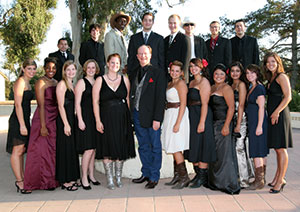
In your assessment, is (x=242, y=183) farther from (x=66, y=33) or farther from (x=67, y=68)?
(x=66, y=33)

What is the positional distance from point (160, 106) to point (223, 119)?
3.11ft

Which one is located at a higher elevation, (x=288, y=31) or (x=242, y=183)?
(x=288, y=31)

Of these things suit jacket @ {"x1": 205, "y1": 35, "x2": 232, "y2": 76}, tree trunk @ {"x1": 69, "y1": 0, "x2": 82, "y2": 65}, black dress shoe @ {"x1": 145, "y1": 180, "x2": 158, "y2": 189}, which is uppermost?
tree trunk @ {"x1": 69, "y1": 0, "x2": 82, "y2": 65}

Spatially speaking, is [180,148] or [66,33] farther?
[66,33]

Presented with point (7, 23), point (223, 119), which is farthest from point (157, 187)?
point (7, 23)

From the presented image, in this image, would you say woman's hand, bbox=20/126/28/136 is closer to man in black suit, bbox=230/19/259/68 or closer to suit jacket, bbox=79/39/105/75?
suit jacket, bbox=79/39/105/75

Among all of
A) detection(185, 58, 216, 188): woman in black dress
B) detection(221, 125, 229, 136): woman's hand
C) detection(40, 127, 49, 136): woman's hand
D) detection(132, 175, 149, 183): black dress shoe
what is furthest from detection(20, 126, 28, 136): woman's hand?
detection(221, 125, 229, 136): woman's hand

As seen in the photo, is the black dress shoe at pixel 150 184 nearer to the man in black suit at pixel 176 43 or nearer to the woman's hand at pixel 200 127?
the woman's hand at pixel 200 127

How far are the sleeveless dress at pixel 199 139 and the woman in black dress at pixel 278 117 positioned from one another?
32.6 inches

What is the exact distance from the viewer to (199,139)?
436 cm

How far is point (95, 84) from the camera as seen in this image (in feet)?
14.0

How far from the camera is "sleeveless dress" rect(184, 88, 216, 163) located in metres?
4.32

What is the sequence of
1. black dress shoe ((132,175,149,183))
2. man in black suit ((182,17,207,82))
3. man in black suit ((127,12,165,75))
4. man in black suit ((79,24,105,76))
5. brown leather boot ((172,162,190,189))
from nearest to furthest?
brown leather boot ((172,162,190,189))
black dress shoe ((132,175,149,183))
man in black suit ((127,12,165,75))
man in black suit ((182,17,207,82))
man in black suit ((79,24,105,76))

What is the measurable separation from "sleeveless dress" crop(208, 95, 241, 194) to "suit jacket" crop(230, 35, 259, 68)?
1.74m
